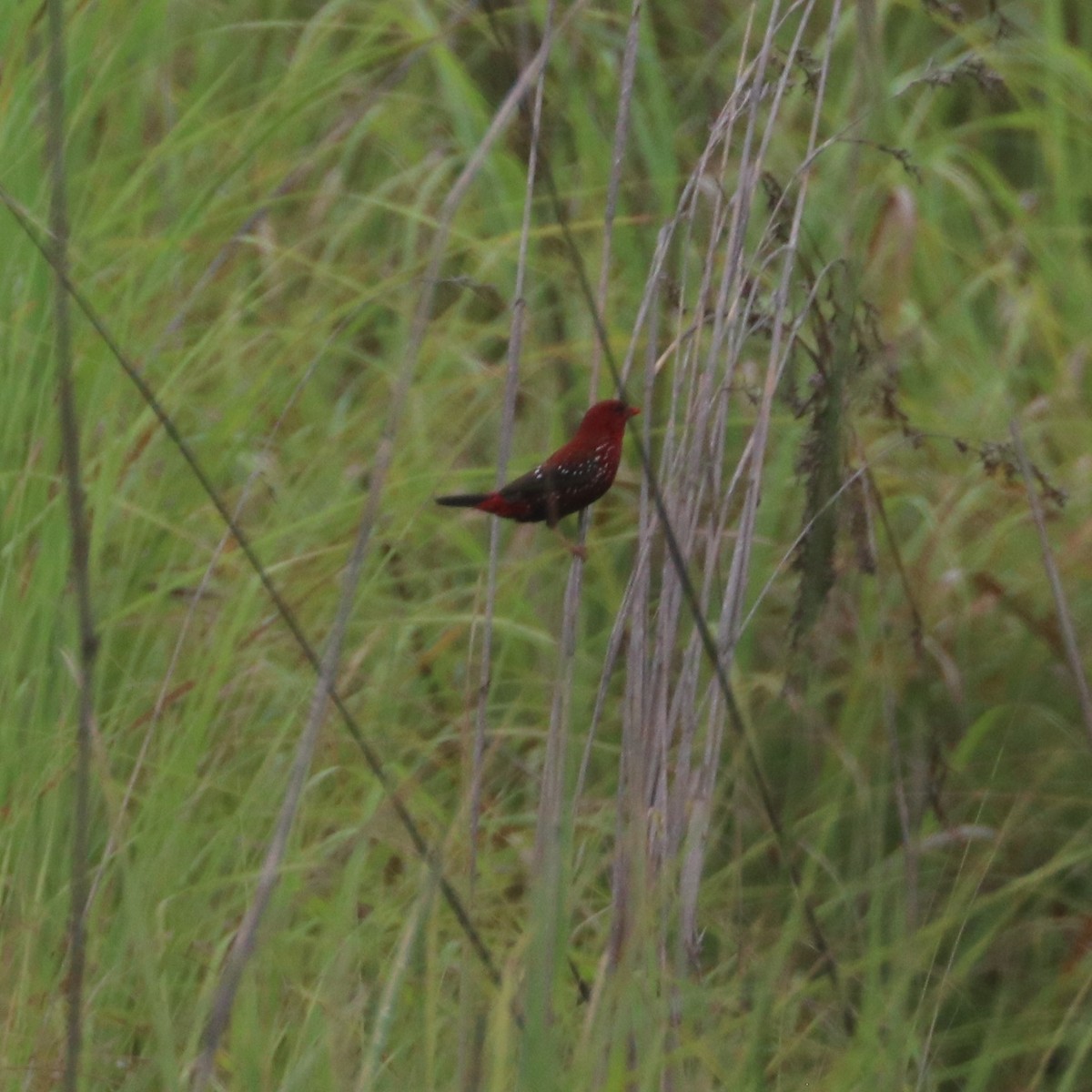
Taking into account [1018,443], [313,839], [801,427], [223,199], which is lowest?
[313,839]

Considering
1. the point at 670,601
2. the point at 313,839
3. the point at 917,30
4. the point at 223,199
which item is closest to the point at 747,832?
the point at 313,839

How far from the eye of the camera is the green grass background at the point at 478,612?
1.38 metres

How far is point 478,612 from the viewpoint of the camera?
196 cm

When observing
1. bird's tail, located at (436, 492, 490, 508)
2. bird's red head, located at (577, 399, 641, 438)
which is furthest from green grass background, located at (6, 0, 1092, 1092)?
bird's red head, located at (577, 399, 641, 438)

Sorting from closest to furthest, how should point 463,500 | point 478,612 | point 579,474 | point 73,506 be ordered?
point 73,506, point 579,474, point 463,500, point 478,612

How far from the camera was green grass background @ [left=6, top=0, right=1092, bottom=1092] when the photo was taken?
1377mm

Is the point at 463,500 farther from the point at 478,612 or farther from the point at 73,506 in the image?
the point at 73,506

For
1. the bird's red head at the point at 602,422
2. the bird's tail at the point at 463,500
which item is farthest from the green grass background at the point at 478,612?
the bird's red head at the point at 602,422

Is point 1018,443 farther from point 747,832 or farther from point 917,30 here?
point 917,30

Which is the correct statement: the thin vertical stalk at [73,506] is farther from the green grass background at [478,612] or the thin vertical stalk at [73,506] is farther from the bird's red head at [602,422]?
the bird's red head at [602,422]

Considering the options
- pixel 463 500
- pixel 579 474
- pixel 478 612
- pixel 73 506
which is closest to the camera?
pixel 73 506

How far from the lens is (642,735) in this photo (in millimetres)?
1348

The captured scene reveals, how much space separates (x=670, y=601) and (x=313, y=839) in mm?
638

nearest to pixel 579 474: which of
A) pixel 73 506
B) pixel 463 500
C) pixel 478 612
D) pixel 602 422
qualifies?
pixel 602 422
